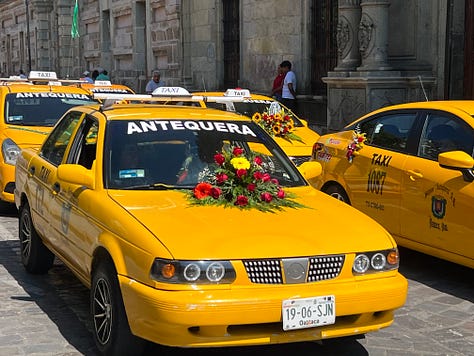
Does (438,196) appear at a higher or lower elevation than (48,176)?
lower

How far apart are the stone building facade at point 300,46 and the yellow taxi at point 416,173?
5.48 meters

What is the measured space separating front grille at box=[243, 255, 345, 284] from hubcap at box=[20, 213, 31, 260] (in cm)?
326

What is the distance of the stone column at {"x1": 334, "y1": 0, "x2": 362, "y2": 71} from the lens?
13.8 meters

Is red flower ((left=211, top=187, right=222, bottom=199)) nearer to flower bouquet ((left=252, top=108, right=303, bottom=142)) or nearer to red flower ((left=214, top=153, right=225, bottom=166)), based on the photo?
red flower ((left=214, top=153, right=225, bottom=166))

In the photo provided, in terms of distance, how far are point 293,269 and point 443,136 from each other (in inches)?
125

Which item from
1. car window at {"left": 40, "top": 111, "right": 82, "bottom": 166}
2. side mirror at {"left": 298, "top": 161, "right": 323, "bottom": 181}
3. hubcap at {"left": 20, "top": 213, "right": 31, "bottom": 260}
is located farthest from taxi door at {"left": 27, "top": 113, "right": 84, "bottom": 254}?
side mirror at {"left": 298, "top": 161, "right": 323, "bottom": 181}

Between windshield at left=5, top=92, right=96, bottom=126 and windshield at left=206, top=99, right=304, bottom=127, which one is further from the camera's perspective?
windshield at left=206, top=99, right=304, bottom=127

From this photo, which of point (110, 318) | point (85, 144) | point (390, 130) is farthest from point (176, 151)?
point (390, 130)

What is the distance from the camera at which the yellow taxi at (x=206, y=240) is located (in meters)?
3.98

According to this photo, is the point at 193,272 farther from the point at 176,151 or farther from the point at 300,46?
the point at 300,46

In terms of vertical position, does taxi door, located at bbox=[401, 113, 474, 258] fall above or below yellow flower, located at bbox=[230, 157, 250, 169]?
below

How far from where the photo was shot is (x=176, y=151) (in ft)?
17.3

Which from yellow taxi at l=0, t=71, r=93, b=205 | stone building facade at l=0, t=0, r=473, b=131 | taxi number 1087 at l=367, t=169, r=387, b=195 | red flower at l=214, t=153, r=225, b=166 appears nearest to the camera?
red flower at l=214, t=153, r=225, b=166

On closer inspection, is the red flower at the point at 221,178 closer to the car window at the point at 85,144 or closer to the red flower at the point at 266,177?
the red flower at the point at 266,177
